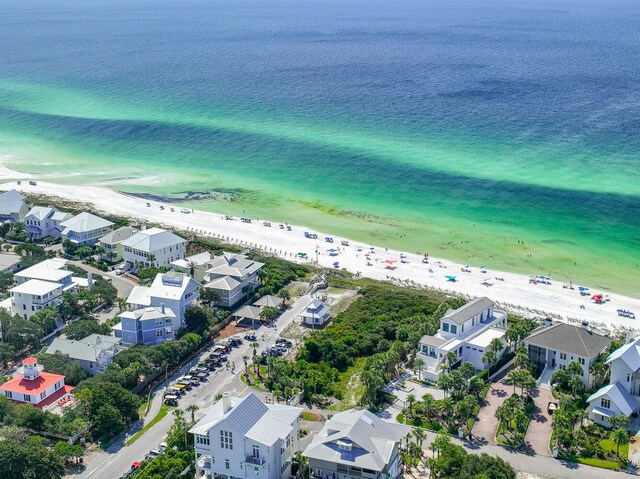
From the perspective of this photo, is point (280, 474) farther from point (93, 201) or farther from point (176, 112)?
point (176, 112)

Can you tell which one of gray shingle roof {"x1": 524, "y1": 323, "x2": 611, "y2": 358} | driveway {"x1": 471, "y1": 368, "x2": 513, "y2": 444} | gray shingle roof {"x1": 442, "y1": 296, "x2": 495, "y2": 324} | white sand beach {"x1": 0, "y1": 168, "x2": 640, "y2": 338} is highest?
gray shingle roof {"x1": 442, "y1": 296, "x2": 495, "y2": 324}

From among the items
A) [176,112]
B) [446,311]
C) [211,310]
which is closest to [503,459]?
[446,311]

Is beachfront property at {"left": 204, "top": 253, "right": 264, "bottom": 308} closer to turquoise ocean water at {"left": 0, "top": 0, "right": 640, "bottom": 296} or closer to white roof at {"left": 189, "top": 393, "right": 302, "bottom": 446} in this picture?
turquoise ocean water at {"left": 0, "top": 0, "right": 640, "bottom": 296}

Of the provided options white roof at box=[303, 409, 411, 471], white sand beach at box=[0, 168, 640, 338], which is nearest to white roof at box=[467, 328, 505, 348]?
white sand beach at box=[0, 168, 640, 338]

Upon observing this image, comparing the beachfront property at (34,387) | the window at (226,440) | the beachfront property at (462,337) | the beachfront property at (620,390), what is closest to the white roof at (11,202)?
the beachfront property at (34,387)

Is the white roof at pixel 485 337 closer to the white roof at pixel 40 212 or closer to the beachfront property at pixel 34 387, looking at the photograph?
the beachfront property at pixel 34 387

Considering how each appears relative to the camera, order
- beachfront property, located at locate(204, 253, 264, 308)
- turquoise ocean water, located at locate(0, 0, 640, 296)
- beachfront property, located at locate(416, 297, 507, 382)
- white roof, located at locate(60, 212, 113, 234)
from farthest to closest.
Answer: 1. turquoise ocean water, located at locate(0, 0, 640, 296)
2. white roof, located at locate(60, 212, 113, 234)
3. beachfront property, located at locate(204, 253, 264, 308)
4. beachfront property, located at locate(416, 297, 507, 382)

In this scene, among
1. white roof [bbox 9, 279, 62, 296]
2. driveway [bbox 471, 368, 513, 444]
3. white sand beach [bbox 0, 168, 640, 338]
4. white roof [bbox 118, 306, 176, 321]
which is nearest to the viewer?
driveway [bbox 471, 368, 513, 444]

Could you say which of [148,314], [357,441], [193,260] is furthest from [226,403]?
[193,260]
